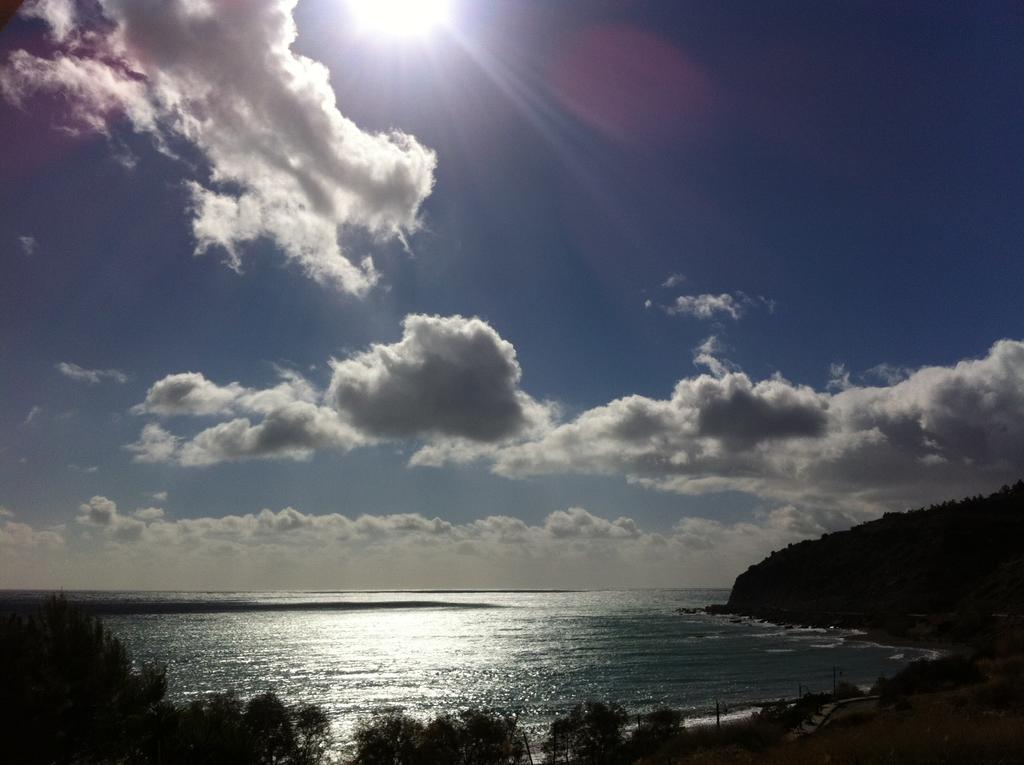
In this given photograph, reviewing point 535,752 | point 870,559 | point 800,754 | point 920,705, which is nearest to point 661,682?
point 535,752

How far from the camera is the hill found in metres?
128

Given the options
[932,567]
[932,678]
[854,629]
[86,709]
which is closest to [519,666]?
[932,678]

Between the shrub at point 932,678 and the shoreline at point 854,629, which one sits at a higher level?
the shrub at point 932,678

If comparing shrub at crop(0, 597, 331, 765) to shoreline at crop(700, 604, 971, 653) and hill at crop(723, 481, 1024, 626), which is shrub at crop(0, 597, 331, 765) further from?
hill at crop(723, 481, 1024, 626)

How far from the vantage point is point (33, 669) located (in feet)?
90.6

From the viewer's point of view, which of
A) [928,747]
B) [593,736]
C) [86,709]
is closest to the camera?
[928,747]

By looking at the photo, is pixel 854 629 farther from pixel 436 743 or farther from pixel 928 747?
pixel 928 747

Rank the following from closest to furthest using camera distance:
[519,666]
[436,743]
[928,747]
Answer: [928,747]
[436,743]
[519,666]

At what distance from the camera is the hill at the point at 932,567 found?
128375 millimetres

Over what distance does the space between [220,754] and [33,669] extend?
7.93 m

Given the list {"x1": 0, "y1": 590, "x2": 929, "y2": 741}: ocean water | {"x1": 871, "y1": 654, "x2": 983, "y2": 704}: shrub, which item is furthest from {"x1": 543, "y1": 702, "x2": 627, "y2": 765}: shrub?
{"x1": 871, "y1": 654, "x2": 983, "y2": 704}: shrub

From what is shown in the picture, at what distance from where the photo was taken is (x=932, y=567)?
Result: 502 ft

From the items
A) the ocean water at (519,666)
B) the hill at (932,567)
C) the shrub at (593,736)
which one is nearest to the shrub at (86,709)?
the shrub at (593,736)

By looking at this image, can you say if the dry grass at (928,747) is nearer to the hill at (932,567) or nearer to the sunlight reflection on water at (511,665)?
the sunlight reflection on water at (511,665)
